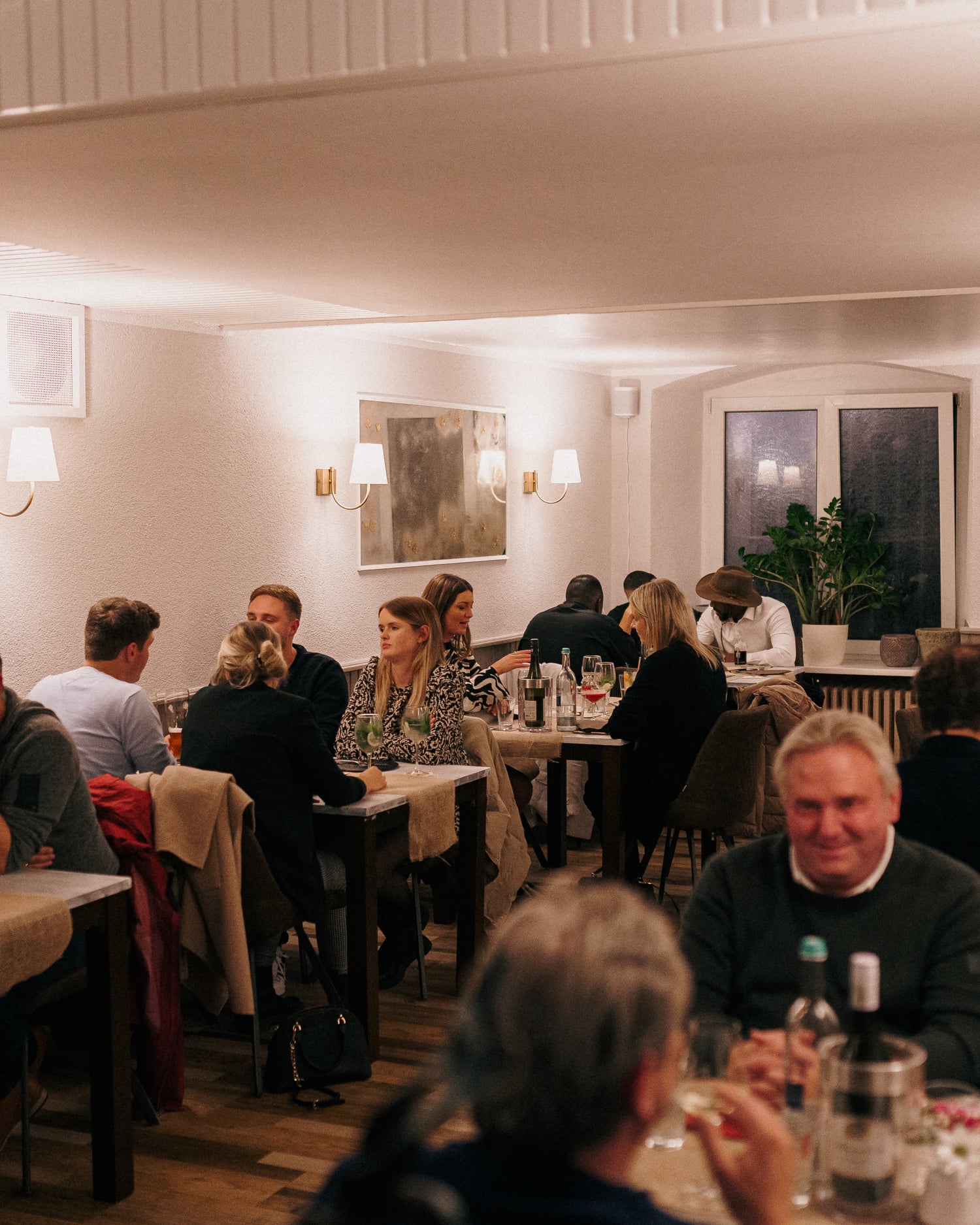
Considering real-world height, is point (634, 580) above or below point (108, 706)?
above

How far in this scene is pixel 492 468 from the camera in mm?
8617

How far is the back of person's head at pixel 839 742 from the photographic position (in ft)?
7.48

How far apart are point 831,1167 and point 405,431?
638 cm

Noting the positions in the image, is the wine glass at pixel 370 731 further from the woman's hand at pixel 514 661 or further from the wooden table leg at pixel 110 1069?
the woman's hand at pixel 514 661

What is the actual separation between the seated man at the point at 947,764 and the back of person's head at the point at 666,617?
2.56m

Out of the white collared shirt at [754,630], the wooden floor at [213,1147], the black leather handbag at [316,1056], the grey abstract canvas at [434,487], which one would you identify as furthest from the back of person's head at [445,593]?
the white collared shirt at [754,630]

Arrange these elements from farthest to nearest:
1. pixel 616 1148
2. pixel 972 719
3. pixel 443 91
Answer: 1. pixel 972 719
2. pixel 443 91
3. pixel 616 1148

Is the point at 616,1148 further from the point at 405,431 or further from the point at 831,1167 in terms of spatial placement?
the point at 405,431

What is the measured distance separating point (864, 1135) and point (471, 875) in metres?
3.34

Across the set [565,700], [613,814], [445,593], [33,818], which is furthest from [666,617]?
[33,818]

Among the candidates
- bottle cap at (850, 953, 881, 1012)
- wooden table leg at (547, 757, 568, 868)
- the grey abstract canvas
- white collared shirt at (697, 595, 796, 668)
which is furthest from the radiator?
bottle cap at (850, 953, 881, 1012)

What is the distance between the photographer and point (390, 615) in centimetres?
508

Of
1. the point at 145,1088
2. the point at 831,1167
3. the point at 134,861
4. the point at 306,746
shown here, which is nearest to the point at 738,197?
the point at 306,746

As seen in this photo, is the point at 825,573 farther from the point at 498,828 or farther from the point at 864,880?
the point at 864,880
